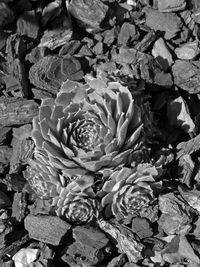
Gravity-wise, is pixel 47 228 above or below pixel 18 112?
below

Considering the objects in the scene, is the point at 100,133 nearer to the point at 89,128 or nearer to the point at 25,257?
the point at 89,128

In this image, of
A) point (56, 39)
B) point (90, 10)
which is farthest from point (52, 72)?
point (90, 10)

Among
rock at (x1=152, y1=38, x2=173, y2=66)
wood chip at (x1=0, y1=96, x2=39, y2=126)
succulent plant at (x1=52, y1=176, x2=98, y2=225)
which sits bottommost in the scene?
succulent plant at (x1=52, y1=176, x2=98, y2=225)

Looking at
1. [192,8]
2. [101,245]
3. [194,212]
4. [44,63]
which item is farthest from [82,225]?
[192,8]

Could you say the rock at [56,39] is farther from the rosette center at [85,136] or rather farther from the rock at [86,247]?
the rock at [86,247]

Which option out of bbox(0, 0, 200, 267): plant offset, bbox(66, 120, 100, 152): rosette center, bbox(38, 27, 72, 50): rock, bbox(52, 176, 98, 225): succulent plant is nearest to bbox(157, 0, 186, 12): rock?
bbox(0, 0, 200, 267): plant offset

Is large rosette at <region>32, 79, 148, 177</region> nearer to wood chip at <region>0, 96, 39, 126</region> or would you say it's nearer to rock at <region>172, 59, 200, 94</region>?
wood chip at <region>0, 96, 39, 126</region>

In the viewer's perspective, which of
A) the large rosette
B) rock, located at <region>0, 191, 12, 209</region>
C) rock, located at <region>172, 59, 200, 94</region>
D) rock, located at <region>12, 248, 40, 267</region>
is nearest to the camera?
the large rosette
